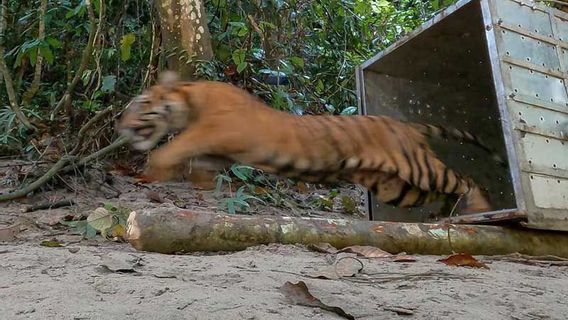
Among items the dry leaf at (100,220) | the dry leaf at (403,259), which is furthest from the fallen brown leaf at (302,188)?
the dry leaf at (403,259)

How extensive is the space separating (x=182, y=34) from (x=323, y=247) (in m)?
2.64

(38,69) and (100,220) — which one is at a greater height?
(38,69)

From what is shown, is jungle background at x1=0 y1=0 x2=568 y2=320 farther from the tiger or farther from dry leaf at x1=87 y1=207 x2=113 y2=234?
the tiger

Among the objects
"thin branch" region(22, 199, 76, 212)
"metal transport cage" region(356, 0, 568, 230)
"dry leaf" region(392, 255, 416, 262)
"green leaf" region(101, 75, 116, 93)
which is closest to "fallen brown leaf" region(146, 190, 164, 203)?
"thin branch" region(22, 199, 76, 212)

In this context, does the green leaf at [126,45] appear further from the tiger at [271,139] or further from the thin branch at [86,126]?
the tiger at [271,139]

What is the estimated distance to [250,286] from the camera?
2320 mm

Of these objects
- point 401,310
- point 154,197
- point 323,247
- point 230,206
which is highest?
point 154,197

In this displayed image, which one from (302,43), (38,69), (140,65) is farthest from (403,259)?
(302,43)

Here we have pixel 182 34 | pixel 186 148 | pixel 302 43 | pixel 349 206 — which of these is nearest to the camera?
pixel 186 148

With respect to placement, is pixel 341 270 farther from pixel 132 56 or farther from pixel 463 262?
pixel 132 56

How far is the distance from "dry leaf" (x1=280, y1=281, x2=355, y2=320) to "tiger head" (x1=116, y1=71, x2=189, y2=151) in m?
1.82

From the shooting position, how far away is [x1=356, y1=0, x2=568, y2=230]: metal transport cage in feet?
13.4

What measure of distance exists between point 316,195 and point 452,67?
1.63 m

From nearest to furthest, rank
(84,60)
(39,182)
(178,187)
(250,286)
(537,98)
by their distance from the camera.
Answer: (250,286) < (537,98) < (39,182) < (178,187) < (84,60)
